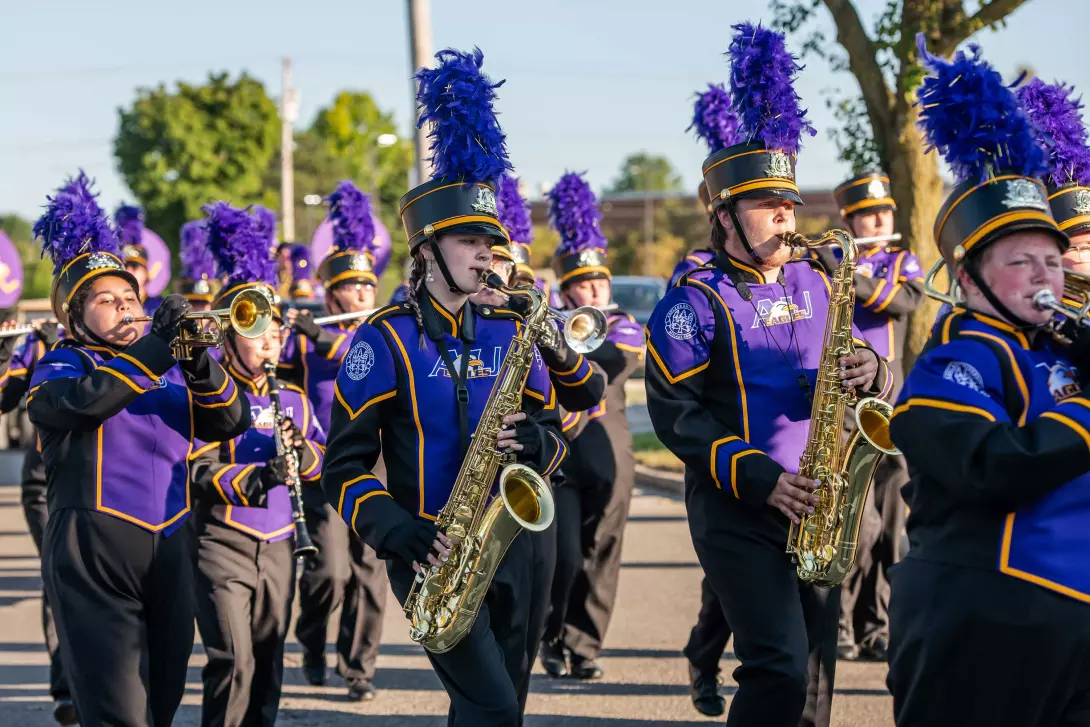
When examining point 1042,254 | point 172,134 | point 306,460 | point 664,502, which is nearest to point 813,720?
point 1042,254

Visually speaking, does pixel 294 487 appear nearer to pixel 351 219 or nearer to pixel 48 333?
pixel 48 333

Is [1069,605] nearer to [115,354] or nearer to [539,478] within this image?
[539,478]

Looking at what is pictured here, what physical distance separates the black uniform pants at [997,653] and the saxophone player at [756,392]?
41.3 inches

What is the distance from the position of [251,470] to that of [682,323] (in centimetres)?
232

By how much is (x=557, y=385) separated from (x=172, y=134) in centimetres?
2869

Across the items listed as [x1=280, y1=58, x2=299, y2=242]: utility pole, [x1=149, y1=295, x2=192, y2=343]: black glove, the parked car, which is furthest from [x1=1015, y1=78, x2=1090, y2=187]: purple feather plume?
[x1=280, y1=58, x2=299, y2=242]: utility pole

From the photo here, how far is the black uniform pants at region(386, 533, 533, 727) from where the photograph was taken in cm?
429

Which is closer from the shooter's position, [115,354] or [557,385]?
[557,385]

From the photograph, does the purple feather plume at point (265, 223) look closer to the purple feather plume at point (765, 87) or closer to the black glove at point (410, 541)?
the purple feather plume at point (765, 87)

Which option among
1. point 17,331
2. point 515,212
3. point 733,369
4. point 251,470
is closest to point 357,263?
point 515,212

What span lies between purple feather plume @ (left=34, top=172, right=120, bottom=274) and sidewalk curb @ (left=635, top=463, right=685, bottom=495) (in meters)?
9.19

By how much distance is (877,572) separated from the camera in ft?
25.1

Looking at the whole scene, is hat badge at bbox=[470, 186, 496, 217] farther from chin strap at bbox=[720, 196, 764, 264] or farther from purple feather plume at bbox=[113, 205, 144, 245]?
purple feather plume at bbox=[113, 205, 144, 245]

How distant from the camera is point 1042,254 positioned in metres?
3.56
